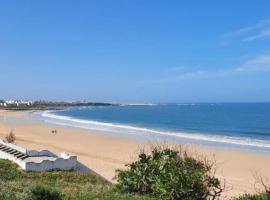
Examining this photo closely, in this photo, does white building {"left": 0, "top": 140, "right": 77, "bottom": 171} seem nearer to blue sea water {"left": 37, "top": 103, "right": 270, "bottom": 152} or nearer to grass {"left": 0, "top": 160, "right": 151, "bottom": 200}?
grass {"left": 0, "top": 160, "right": 151, "bottom": 200}

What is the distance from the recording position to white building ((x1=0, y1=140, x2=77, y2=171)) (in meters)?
19.7

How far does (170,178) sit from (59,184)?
5113mm

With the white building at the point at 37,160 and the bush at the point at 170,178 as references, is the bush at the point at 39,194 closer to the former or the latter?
the bush at the point at 170,178

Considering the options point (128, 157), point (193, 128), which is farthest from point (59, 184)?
point (193, 128)

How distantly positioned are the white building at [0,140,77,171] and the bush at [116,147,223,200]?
606cm

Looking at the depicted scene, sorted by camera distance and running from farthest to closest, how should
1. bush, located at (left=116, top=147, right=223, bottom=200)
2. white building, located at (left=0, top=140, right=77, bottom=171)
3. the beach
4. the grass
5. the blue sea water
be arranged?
the blue sea water
the beach
white building, located at (left=0, top=140, right=77, bottom=171)
the grass
bush, located at (left=116, top=147, right=223, bottom=200)

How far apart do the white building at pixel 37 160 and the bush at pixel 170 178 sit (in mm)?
6055

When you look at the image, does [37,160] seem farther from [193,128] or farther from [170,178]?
[193,128]

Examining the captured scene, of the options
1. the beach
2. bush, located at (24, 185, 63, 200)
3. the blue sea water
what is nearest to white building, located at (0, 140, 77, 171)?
the beach

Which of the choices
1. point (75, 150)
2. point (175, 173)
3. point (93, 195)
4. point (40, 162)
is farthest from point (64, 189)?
point (75, 150)

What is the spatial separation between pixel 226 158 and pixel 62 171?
15.3 meters

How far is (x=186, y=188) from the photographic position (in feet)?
38.7

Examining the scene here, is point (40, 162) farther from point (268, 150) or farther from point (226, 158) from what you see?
point (268, 150)

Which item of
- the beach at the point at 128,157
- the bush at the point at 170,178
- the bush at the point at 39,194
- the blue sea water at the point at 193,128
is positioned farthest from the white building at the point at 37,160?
the blue sea water at the point at 193,128
